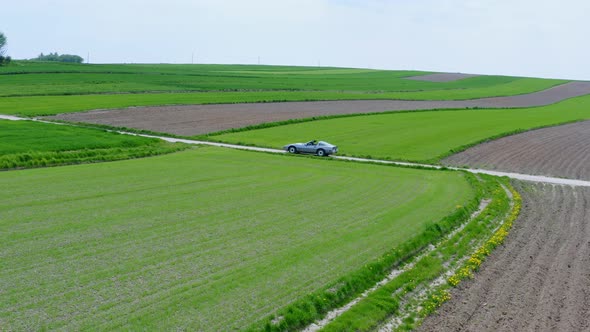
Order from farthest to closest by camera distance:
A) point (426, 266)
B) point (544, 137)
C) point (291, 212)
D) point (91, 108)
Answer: point (91, 108), point (544, 137), point (291, 212), point (426, 266)

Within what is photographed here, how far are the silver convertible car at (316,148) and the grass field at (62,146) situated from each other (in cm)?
1015

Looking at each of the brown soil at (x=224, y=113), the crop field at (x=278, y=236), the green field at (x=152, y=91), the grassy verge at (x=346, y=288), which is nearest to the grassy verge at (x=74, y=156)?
the crop field at (x=278, y=236)

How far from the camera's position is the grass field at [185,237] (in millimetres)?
15133

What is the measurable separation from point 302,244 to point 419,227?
655 cm

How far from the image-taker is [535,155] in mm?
51062

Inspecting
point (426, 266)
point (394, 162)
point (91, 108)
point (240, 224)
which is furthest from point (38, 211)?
point (91, 108)

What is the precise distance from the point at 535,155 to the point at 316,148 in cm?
2085

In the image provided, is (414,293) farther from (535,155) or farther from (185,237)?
(535,155)

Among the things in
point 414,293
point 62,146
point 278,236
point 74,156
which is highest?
point 62,146

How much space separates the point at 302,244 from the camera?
21359 millimetres

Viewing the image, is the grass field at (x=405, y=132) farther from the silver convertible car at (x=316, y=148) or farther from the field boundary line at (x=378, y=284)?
the field boundary line at (x=378, y=284)

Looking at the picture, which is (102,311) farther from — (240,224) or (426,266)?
(426,266)

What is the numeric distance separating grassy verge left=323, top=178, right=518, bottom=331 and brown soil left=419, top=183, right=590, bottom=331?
0.53 m

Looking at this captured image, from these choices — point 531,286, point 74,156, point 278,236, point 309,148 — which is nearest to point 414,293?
point 531,286
